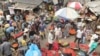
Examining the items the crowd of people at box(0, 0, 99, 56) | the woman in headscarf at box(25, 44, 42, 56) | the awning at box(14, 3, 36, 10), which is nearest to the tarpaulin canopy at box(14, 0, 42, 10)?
the awning at box(14, 3, 36, 10)

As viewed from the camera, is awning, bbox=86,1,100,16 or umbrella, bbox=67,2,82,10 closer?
awning, bbox=86,1,100,16

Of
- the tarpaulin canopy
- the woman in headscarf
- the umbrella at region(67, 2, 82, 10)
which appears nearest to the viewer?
the woman in headscarf

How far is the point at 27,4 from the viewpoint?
2302cm

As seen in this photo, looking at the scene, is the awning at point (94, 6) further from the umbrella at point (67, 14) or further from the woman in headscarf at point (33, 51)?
the woman in headscarf at point (33, 51)

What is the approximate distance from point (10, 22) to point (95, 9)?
6.29 meters

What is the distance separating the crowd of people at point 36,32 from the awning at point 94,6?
3.74 feet

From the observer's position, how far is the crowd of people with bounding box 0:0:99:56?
16219 mm

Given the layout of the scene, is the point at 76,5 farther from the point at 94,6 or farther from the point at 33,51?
the point at 33,51

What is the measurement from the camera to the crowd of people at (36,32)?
53.2 feet

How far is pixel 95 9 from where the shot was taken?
21328 mm

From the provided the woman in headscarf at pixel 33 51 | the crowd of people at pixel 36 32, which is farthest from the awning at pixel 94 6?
the woman in headscarf at pixel 33 51

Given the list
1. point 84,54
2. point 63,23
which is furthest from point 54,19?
point 84,54

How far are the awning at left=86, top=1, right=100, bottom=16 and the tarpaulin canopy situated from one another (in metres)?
3.98

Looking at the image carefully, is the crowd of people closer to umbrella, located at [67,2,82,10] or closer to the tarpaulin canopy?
the tarpaulin canopy
